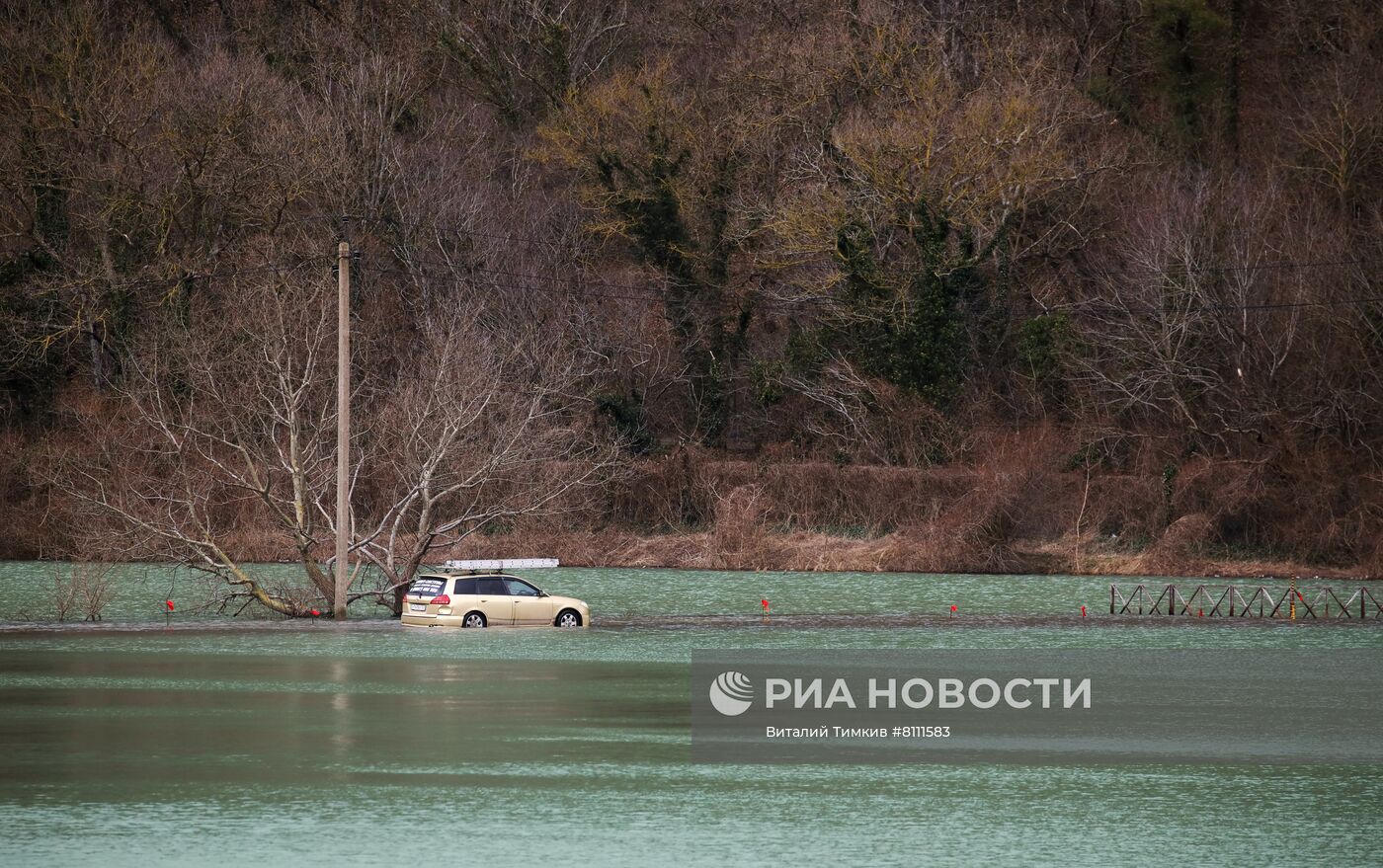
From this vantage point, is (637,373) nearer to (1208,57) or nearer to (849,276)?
(849,276)

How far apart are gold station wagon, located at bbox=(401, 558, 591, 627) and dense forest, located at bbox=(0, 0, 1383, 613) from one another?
2066 cm

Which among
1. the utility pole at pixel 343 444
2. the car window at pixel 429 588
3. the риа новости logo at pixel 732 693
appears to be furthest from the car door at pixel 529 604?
the риа новости logo at pixel 732 693

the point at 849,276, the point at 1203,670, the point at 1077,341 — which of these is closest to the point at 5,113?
the point at 849,276

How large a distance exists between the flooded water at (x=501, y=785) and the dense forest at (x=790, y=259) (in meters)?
31.6

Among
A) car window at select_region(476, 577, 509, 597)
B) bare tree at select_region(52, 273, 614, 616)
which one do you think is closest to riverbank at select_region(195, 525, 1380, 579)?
bare tree at select_region(52, 273, 614, 616)

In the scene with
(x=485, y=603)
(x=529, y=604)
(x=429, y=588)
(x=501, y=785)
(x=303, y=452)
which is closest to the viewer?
(x=501, y=785)

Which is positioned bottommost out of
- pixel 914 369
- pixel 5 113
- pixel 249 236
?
pixel 914 369

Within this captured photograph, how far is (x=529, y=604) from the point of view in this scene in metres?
38.6

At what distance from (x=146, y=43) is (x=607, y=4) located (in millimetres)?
22536

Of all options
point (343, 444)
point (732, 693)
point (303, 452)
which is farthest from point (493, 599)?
point (732, 693)

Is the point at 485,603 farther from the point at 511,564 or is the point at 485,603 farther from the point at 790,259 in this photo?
the point at 790,259

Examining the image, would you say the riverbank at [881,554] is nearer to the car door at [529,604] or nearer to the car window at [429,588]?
the car door at [529,604]

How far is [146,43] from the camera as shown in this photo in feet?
250

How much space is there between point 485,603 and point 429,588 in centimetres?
126
